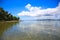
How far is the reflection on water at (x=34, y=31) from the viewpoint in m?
2.49

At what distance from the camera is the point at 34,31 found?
2.68 metres

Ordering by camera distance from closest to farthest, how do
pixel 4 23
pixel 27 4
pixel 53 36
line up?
pixel 53 36
pixel 27 4
pixel 4 23

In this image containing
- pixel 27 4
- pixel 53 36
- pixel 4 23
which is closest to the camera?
pixel 53 36

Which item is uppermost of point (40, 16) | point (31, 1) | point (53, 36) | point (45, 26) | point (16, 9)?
point (31, 1)

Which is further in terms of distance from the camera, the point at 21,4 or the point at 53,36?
the point at 21,4

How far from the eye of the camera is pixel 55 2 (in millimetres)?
2781

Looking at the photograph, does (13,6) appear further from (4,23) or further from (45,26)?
(45,26)

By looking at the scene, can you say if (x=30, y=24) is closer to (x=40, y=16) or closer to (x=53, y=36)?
(x=40, y=16)

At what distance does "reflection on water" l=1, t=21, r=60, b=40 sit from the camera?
2488mm

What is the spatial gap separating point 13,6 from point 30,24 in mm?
629

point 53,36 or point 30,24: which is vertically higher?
point 30,24

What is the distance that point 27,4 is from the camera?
8.95 ft

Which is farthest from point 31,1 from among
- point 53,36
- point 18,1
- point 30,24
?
point 53,36

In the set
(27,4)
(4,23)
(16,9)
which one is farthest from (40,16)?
(4,23)
